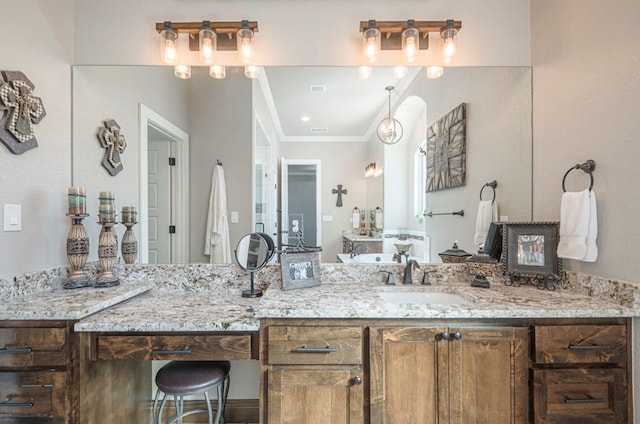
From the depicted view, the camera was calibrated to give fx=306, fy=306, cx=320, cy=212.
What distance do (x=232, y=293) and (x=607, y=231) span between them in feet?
6.18

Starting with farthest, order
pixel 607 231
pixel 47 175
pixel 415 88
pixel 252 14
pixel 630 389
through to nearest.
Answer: pixel 415 88 < pixel 252 14 < pixel 47 175 < pixel 607 231 < pixel 630 389

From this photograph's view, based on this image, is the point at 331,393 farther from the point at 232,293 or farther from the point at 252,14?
the point at 252,14

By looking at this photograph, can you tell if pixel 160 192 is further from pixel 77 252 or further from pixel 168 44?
pixel 168 44

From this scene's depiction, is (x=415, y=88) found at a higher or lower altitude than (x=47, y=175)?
higher

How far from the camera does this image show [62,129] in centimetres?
171

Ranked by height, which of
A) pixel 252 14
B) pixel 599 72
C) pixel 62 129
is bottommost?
pixel 62 129

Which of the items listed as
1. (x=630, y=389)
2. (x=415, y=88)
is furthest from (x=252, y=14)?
(x=630, y=389)

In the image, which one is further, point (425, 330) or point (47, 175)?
point (47, 175)

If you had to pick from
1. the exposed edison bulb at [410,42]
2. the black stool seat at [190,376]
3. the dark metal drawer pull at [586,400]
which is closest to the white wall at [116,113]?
the black stool seat at [190,376]

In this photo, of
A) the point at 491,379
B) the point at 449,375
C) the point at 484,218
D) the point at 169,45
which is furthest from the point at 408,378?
the point at 169,45

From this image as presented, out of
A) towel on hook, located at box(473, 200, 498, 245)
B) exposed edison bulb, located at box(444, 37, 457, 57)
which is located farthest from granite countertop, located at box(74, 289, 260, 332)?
exposed edison bulb, located at box(444, 37, 457, 57)

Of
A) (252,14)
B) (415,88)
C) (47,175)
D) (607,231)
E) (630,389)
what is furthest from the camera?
(415,88)

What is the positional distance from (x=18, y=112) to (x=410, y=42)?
2.01m

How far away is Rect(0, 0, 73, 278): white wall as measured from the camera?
1432 millimetres
